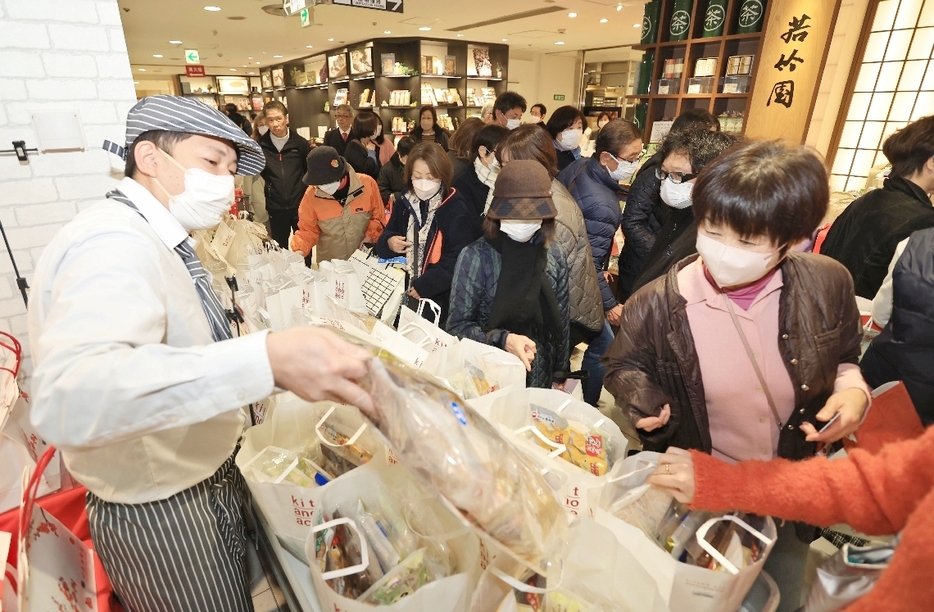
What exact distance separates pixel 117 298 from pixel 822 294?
5.06ft

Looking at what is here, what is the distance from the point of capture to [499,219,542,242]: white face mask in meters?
1.86

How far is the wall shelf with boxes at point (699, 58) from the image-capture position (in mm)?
4891

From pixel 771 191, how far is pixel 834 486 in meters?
0.65

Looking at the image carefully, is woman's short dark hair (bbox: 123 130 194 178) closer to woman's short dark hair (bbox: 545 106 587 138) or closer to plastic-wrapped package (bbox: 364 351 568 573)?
plastic-wrapped package (bbox: 364 351 568 573)

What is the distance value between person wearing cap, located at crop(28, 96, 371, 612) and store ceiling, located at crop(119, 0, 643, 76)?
6304 millimetres

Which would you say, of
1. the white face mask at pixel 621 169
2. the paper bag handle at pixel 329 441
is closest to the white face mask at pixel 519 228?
the paper bag handle at pixel 329 441

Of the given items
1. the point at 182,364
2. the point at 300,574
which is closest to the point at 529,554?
the point at 182,364

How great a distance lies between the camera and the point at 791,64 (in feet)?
14.3

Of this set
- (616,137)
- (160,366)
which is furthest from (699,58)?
(160,366)

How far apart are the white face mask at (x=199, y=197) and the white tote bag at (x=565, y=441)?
894mm

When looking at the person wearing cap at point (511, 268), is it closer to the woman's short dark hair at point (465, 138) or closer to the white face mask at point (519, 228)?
the white face mask at point (519, 228)

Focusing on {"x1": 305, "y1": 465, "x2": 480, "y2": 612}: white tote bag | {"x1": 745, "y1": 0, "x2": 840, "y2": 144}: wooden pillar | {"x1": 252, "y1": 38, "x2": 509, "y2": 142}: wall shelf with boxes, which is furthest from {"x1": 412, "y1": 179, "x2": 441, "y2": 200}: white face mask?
{"x1": 252, "y1": 38, "x2": 509, "y2": 142}: wall shelf with boxes

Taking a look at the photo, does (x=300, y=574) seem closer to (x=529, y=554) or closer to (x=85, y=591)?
(x=85, y=591)

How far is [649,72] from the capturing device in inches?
225
